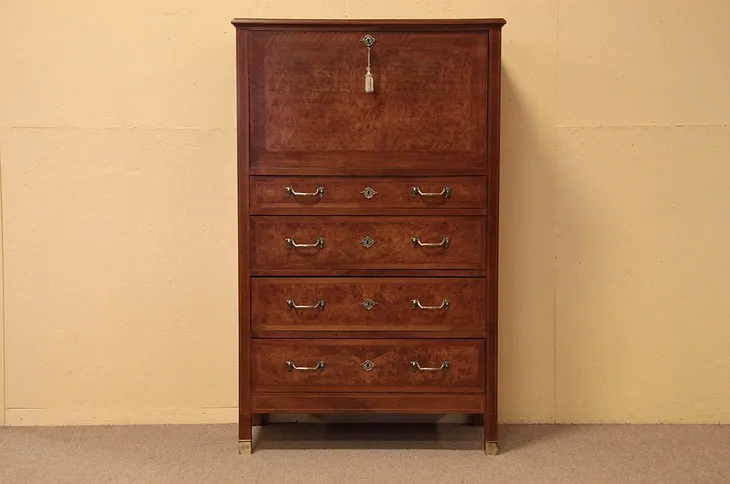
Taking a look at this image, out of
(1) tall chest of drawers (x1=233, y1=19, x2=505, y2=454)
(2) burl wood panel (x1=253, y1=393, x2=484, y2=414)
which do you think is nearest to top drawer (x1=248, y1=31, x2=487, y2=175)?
(1) tall chest of drawers (x1=233, y1=19, x2=505, y2=454)

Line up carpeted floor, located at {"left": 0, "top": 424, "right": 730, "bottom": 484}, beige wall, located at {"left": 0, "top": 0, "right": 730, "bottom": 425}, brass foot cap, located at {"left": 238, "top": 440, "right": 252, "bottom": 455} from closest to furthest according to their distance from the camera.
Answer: carpeted floor, located at {"left": 0, "top": 424, "right": 730, "bottom": 484}
brass foot cap, located at {"left": 238, "top": 440, "right": 252, "bottom": 455}
beige wall, located at {"left": 0, "top": 0, "right": 730, "bottom": 425}

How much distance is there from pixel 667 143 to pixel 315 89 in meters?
1.51

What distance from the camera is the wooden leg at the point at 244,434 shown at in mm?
2836

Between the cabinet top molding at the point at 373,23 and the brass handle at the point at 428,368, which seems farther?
the brass handle at the point at 428,368

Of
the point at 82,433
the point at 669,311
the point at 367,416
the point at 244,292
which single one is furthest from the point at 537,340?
the point at 82,433

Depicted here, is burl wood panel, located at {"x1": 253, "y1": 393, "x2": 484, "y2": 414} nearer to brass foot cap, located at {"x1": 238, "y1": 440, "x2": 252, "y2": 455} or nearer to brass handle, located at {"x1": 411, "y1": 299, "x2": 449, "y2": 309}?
brass foot cap, located at {"x1": 238, "y1": 440, "x2": 252, "y2": 455}

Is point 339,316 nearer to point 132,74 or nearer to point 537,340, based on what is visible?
point 537,340

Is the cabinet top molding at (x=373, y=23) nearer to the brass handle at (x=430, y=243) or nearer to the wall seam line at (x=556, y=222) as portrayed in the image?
the wall seam line at (x=556, y=222)

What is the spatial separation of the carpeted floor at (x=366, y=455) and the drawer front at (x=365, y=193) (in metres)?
0.92

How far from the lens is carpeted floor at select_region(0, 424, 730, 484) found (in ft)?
8.66

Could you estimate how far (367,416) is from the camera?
3.26m

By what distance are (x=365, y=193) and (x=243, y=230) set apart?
1.52 feet

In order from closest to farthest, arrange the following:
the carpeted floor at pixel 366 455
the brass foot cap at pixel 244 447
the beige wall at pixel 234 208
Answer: the carpeted floor at pixel 366 455 → the brass foot cap at pixel 244 447 → the beige wall at pixel 234 208

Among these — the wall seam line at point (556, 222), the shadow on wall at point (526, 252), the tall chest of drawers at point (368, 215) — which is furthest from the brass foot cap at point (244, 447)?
the wall seam line at point (556, 222)
